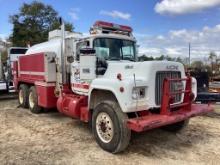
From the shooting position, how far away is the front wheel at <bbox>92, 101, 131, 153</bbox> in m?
5.56

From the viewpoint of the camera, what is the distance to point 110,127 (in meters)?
5.88

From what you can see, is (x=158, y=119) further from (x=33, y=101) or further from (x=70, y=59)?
(x=33, y=101)

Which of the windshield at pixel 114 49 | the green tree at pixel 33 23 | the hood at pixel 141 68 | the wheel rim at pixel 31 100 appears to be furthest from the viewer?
the green tree at pixel 33 23

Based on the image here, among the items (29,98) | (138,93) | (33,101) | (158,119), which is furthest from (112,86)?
(29,98)

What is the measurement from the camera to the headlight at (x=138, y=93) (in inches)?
215

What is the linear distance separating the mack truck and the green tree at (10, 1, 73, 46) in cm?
2766

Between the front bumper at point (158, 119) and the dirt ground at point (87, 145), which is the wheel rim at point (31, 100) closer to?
the dirt ground at point (87, 145)

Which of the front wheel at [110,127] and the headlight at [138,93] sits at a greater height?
the headlight at [138,93]

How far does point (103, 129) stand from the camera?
19.9 feet

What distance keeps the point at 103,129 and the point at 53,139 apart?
4.83ft

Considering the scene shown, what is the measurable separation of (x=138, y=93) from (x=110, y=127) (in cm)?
91

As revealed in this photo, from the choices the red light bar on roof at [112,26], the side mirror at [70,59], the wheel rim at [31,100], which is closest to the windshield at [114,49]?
the red light bar on roof at [112,26]

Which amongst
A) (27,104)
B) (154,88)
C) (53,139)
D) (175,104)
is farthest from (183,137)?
(27,104)

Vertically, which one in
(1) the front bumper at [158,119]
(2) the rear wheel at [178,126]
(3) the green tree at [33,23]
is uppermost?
(3) the green tree at [33,23]
